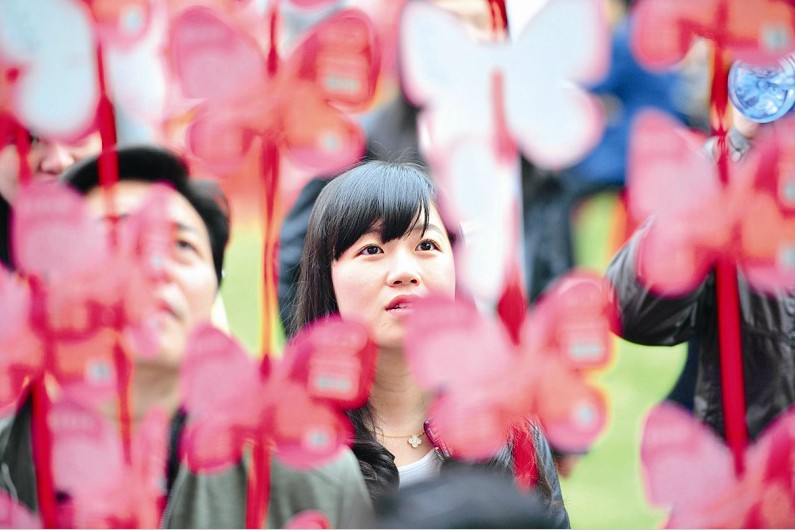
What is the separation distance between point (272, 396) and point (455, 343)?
23cm

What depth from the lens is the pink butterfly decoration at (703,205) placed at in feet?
4.71

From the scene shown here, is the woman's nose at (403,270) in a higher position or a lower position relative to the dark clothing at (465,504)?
higher

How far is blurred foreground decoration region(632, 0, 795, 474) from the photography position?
56.3 inches

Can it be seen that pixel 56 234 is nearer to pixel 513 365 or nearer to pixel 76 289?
pixel 76 289

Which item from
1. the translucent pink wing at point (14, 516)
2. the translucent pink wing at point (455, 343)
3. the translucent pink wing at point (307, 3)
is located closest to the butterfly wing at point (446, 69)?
the translucent pink wing at point (307, 3)

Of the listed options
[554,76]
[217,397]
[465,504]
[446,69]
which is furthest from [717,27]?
[217,397]

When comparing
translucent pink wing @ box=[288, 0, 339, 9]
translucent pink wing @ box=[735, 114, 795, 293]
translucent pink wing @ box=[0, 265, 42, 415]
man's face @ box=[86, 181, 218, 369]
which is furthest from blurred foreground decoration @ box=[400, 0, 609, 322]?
translucent pink wing @ box=[0, 265, 42, 415]

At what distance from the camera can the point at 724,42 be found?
1434mm

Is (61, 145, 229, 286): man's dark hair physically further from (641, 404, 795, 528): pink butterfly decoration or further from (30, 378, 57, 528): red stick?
(641, 404, 795, 528): pink butterfly decoration

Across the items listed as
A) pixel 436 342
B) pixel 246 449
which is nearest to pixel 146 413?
pixel 246 449

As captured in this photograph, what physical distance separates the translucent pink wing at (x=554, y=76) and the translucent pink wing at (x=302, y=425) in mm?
405

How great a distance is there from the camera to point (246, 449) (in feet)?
4.76

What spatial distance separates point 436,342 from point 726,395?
38cm

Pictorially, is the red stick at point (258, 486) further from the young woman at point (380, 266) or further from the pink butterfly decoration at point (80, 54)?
the pink butterfly decoration at point (80, 54)
